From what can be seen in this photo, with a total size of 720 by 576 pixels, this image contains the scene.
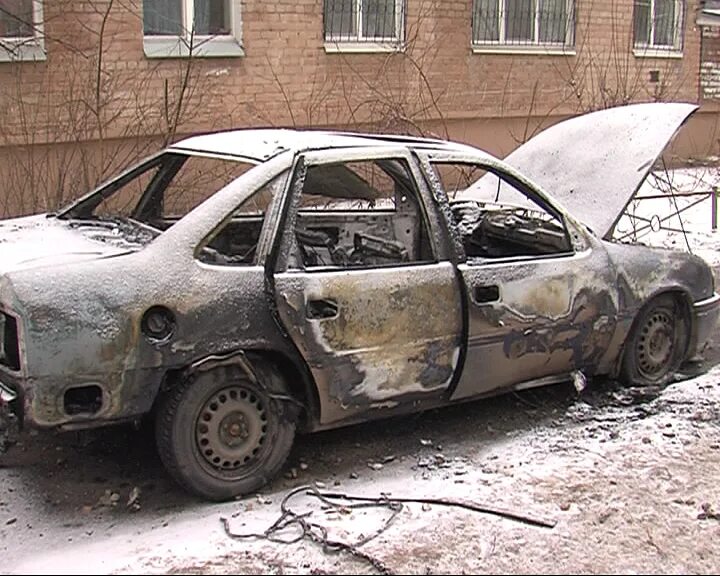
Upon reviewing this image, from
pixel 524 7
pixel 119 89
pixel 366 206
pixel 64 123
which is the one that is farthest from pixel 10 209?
pixel 524 7

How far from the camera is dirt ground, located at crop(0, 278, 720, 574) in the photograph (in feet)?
12.7

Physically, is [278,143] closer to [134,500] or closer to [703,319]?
[134,500]

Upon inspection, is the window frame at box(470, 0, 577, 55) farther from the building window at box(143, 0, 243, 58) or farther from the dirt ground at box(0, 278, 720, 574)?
the dirt ground at box(0, 278, 720, 574)

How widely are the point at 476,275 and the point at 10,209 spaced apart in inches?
256

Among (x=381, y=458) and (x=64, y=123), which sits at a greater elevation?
(x=64, y=123)

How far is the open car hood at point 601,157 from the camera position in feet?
20.0

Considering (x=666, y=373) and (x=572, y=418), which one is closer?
(x=572, y=418)

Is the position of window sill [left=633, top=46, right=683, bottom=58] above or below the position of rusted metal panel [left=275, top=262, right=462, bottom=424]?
above

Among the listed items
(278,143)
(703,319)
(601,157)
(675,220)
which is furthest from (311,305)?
(675,220)

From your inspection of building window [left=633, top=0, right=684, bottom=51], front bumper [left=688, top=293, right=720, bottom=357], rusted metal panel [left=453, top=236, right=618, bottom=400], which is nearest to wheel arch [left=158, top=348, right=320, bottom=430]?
rusted metal panel [left=453, top=236, right=618, bottom=400]

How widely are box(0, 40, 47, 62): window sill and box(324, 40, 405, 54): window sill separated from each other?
12.4 ft

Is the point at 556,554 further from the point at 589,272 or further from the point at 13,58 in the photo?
the point at 13,58

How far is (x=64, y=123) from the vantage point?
33.7 feet

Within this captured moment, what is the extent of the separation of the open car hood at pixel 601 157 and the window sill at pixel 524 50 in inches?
299
